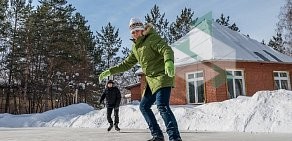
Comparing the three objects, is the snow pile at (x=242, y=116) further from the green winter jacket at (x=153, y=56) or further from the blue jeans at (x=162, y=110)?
the green winter jacket at (x=153, y=56)

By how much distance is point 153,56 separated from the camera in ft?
12.7

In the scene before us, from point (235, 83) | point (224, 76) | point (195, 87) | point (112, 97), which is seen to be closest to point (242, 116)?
point (112, 97)

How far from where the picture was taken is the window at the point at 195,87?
20156 mm

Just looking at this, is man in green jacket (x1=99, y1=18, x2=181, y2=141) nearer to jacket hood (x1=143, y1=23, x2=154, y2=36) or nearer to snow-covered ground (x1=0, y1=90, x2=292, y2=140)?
jacket hood (x1=143, y1=23, x2=154, y2=36)

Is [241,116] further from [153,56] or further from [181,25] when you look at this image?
[181,25]

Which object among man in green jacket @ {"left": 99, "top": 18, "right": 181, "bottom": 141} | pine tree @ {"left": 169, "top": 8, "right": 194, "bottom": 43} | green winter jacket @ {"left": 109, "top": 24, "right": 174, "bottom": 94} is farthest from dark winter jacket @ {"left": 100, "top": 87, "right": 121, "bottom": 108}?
pine tree @ {"left": 169, "top": 8, "right": 194, "bottom": 43}

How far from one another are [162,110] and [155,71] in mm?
515

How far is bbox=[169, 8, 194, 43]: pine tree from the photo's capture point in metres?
39.9

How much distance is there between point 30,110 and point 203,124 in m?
29.7

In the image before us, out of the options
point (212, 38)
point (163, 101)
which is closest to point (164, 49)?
point (163, 101)

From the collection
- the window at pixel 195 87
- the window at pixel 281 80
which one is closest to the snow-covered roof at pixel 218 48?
the window at pixel 281 80

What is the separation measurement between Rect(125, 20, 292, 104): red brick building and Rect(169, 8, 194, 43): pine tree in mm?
16639

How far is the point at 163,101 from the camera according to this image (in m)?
3.59

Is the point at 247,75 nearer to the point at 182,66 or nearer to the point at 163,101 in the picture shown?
the point at 182,66
